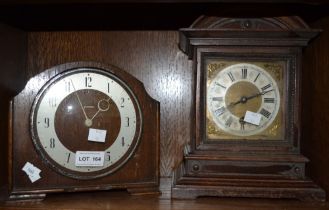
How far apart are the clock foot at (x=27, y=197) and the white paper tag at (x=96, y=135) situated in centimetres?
17

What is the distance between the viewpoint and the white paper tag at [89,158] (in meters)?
0.92

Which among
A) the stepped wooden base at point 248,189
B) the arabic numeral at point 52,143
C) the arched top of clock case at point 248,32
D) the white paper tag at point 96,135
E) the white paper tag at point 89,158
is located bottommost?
the stepped wooden base at point 248,189

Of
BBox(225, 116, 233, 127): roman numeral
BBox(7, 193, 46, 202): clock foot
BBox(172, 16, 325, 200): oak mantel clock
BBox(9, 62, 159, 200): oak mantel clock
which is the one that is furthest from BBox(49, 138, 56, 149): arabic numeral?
BBox(225, 116, 233, 127): roman numeral

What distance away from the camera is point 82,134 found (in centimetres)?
92

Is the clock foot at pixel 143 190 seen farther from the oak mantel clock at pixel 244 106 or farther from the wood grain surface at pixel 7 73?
the wood grain surface at pixel 7 73

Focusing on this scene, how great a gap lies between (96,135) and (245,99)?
375 millimetres

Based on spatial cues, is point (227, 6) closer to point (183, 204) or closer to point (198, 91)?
point (198, 91)

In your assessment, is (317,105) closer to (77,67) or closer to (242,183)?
(242,183)

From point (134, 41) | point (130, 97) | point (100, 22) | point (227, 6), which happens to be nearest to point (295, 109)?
point (227, 6)

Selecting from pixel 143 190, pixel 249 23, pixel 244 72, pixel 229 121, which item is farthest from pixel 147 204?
pixel 249 23

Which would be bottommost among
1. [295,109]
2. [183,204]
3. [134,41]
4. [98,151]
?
[183,204]

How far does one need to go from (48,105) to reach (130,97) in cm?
20

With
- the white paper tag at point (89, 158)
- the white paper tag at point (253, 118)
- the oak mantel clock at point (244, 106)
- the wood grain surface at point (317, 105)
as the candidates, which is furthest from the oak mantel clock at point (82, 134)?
the wood grain surface at point (317, 105)

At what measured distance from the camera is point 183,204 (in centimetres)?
88
